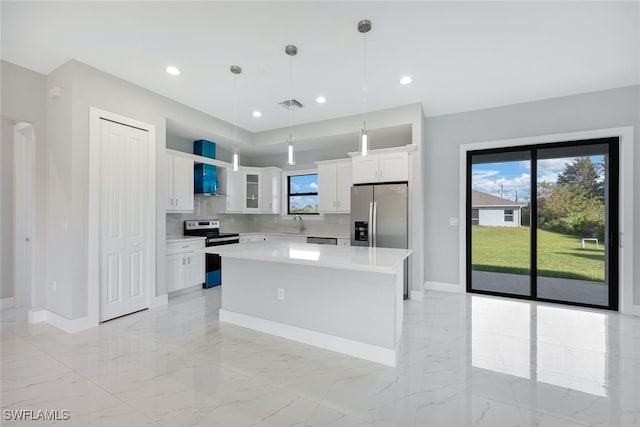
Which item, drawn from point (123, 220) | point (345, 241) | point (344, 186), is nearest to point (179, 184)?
point (123, 220)

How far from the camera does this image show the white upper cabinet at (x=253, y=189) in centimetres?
574

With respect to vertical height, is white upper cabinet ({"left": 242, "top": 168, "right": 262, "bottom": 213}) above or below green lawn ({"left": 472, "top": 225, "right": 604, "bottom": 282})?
above

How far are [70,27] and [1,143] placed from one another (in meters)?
2.43

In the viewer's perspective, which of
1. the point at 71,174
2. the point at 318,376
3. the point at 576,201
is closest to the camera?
the point at 318,376

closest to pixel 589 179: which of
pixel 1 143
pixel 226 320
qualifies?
pixel 226 320

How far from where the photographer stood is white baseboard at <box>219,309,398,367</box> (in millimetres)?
2334

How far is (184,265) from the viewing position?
4.23 m

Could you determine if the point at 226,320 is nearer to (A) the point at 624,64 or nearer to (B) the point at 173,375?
(B) the point at 173,375

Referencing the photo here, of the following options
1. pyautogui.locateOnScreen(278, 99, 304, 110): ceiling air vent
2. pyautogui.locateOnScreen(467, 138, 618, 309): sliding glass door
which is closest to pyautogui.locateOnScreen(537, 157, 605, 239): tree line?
pyautogui.locateOnScreen(467, 138, 618, 309): sliding glass door

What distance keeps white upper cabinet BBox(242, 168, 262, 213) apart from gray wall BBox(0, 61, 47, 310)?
3025 millimetres

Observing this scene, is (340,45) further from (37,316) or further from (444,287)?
(37,316)

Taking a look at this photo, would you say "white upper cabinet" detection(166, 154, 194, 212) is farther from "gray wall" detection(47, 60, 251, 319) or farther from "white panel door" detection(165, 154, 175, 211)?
"gray wall" detection(47, 60, 251, 319)

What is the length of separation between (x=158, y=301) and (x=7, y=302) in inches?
76.4

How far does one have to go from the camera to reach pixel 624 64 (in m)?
2.96
